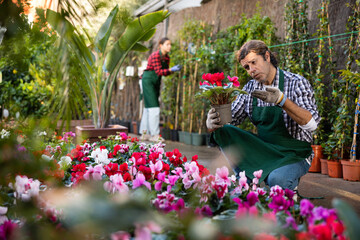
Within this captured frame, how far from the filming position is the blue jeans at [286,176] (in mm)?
1906

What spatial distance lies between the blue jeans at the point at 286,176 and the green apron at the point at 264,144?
0.04m

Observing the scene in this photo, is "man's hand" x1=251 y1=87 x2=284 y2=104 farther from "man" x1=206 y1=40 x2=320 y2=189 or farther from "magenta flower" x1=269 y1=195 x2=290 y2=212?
"magenta flower" x1=269 y1=195 x2=290 y2=212

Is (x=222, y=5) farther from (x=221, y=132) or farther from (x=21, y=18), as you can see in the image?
(x=21, y=18)

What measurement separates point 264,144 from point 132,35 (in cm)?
211

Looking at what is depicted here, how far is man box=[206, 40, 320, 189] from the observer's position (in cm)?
201

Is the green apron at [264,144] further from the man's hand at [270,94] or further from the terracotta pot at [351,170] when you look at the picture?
the terracotta pot at [351,170]

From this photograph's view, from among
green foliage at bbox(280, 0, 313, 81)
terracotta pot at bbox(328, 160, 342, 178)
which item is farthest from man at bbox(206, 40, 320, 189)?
green foliage at bbox(280, 0, 313, 81)

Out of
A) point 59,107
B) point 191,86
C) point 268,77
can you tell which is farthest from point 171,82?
point 59,107

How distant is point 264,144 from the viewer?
2.18 meters

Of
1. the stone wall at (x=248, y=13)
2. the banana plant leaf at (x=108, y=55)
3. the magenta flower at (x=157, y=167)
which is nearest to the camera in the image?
the magenta flower at (x=157, y=167)

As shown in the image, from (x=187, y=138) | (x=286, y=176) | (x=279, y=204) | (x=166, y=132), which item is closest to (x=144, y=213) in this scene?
(x=279, y=204)

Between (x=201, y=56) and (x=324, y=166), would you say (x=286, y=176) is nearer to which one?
(x=324, y=166)

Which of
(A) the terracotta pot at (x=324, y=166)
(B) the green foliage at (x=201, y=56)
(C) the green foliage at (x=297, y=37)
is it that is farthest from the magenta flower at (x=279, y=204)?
(B) the green foliage at (x=201, y=56)

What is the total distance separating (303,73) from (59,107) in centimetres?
412
